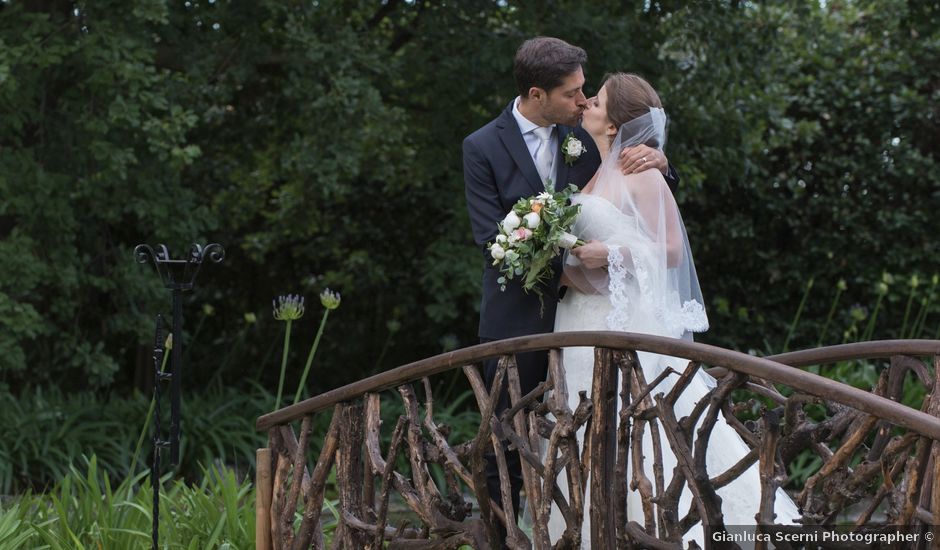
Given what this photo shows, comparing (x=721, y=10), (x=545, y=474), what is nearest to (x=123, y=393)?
(x=721, y=10)

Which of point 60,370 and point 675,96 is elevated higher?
point 675,96

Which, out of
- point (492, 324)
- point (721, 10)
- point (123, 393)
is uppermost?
point (721, 10)

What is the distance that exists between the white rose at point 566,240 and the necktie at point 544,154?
38 centimetres

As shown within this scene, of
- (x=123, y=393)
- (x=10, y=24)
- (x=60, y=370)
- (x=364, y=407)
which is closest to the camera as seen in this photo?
(x=364, y=407)

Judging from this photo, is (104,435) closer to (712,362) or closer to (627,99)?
(627,99)

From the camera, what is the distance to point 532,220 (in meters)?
3.24

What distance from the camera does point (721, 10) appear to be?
6363mm

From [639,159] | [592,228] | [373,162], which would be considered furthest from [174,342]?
[373,162]

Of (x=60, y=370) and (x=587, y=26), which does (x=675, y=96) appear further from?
(x=60, y=370)

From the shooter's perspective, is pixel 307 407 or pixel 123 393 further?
pixel 123 393

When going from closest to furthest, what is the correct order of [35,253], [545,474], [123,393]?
1. [545,474]
2. [35,253]
3. [123,393]

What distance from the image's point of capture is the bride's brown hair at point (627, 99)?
3.52 m

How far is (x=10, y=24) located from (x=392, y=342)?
3.73 metres

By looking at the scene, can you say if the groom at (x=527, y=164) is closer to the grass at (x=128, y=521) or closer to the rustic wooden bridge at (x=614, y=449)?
the rustic wooden bridge at (x=614, y=449)
